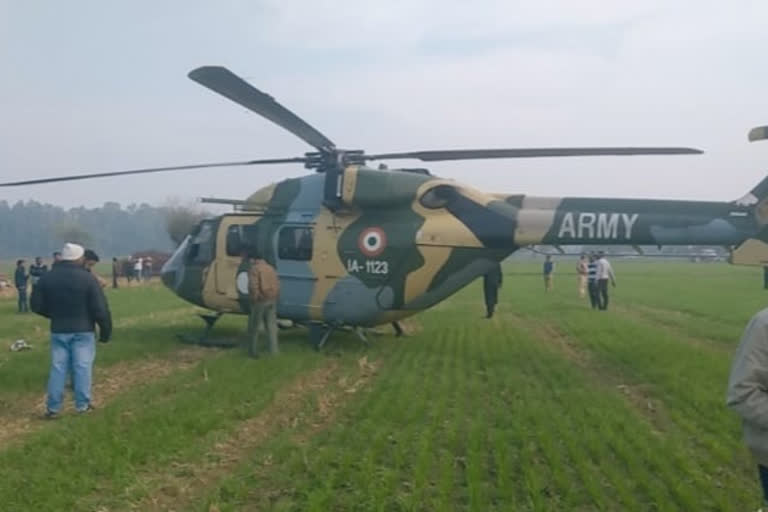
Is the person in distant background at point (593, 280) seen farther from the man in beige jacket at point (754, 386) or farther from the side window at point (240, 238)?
the man in beige jacket at point (754, 386)

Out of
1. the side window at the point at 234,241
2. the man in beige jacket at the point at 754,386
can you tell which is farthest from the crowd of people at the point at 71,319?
the man in beige jacket at the point at 754,386

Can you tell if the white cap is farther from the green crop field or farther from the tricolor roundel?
the tricolor roundel

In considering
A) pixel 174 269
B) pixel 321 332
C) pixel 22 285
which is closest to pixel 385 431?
pixel 321 332

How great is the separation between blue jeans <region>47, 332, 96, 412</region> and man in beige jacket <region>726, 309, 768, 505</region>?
6.34 meters

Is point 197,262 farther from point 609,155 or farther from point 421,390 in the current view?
point 609,155

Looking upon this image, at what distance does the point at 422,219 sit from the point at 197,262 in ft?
13.8

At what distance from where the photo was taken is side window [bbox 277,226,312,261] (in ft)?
40.2

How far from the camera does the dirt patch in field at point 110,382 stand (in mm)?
7230

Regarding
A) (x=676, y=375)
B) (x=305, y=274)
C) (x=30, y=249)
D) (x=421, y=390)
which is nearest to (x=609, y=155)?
(x=676, y=375)

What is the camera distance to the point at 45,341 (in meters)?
13.5

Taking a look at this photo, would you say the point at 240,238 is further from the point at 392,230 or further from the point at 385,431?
the point at 385,431

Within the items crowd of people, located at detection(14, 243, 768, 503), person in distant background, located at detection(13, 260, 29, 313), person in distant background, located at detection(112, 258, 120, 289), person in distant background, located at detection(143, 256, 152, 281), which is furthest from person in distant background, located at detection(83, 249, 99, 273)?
person in distant background, located at detection(143, 256, 152, 281)

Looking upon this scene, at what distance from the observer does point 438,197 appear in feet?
38.4

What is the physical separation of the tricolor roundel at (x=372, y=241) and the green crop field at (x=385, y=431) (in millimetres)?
1599
